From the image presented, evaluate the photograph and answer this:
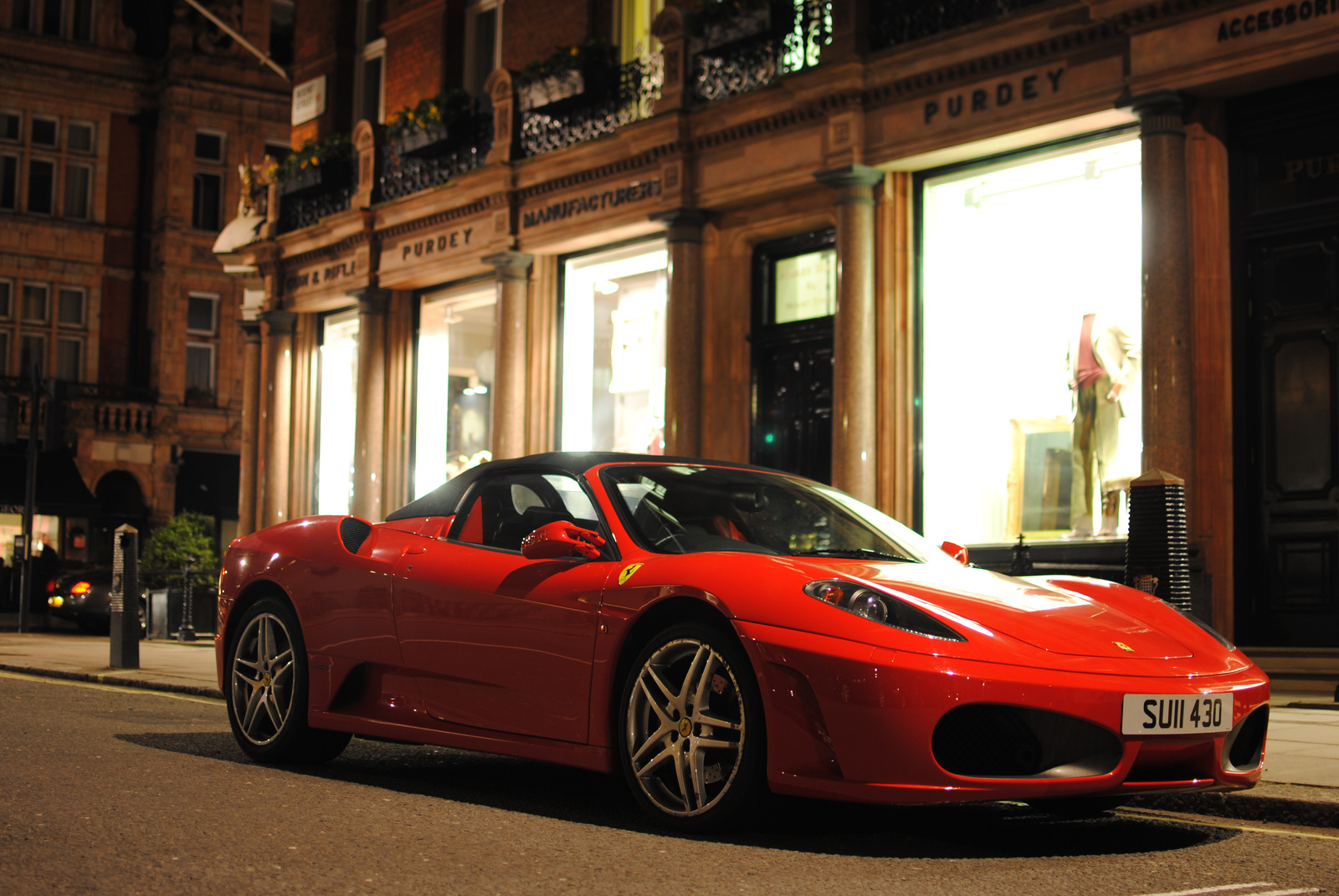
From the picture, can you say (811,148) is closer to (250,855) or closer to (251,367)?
(250,855)

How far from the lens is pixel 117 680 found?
11.7 m

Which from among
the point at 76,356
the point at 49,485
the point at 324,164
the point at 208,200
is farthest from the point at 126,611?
the point at 208,200

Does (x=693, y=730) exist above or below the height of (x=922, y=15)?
below

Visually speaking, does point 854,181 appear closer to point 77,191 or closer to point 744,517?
point 744,517

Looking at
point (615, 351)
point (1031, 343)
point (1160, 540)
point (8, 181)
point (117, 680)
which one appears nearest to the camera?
point (1160, 540)

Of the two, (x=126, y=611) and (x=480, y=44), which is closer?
(x=126, y=611)

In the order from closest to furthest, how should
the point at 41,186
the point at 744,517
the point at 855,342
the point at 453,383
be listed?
1. the point at 744,517
2. the point at 855,342
3. the point at 453,383
4. the point at 41,186

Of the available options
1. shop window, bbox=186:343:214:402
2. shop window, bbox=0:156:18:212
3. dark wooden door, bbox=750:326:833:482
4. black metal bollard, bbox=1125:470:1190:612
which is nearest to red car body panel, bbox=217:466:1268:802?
black metal bollard, bbox=1125:470:1190:612

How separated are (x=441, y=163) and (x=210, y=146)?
2122 centimetres

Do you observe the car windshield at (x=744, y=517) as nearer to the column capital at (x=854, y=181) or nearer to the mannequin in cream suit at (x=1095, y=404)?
the mannequin in cream suit at (x=1095, y=404)

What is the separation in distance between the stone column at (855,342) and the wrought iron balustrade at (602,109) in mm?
3332

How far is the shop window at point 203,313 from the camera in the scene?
38.8m

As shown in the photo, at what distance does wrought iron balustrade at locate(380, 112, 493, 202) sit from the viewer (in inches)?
787

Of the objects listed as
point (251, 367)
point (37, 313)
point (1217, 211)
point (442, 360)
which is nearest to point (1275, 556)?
point (1217, 211)
